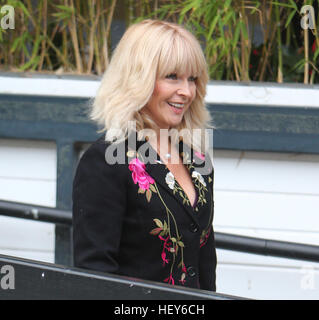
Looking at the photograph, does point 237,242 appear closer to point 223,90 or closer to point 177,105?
point 223,90

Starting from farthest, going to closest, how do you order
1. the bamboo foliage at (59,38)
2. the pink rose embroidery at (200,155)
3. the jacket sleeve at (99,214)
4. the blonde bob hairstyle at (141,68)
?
the bamboo foliage at (59,38) < the pink rose embroidery at (200,155) < the blonde bob hairstyle at (141,68) < the jacket sleeve at (99,214)

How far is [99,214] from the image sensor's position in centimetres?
142

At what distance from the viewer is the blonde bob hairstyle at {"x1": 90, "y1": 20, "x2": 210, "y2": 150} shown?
5.00 feet

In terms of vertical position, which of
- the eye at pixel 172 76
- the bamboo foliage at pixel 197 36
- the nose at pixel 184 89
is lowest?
the nose at pixel 184 89

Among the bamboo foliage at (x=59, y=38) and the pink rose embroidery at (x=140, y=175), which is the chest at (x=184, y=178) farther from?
the bamboo foliage at (x=59, y=38)

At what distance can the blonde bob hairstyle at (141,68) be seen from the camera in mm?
1524

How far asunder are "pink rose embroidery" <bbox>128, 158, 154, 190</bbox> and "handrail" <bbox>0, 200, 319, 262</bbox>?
38.1 inches

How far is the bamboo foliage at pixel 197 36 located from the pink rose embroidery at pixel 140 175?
124 cm

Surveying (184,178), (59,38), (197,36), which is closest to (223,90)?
(197,36)

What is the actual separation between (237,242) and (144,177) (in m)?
1.02

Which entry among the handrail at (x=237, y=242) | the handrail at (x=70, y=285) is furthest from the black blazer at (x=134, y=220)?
the handrail at (x=237, y=242)

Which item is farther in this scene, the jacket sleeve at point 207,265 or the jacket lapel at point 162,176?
the jacket sleeve at point 207,265

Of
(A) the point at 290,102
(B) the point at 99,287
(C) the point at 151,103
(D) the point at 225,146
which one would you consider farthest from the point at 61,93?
(B) the point at 99,287

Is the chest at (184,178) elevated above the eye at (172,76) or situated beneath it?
situated beneath
